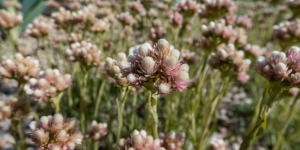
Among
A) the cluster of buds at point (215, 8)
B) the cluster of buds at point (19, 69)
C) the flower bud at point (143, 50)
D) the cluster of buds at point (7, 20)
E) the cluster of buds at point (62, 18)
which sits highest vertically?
the cluster of buds at point (62, 18)

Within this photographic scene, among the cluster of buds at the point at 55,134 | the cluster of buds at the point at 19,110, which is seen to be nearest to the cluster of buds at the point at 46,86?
the cluster of buds at the point at 19,110

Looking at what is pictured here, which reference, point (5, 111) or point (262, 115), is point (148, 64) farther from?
point (5, 111)

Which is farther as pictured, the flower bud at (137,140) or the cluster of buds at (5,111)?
the cluster of buds at (5,111)

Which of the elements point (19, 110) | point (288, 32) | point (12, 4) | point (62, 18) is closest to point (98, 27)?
point (62, 18)

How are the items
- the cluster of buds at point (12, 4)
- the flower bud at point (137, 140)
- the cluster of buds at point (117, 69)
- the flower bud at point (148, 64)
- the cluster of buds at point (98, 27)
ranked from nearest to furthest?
the flower bud at point (148, 64) → the flower bud at point (137, 140) → the cluster of buds at point (117, 69) → the cluster of buds at point (98, 27) → the cluster of buds at point (12, 4)

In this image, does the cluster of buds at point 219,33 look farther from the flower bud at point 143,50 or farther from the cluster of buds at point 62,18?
the cluster of buds at point 62,18

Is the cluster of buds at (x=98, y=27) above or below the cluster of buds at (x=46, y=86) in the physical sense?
above
